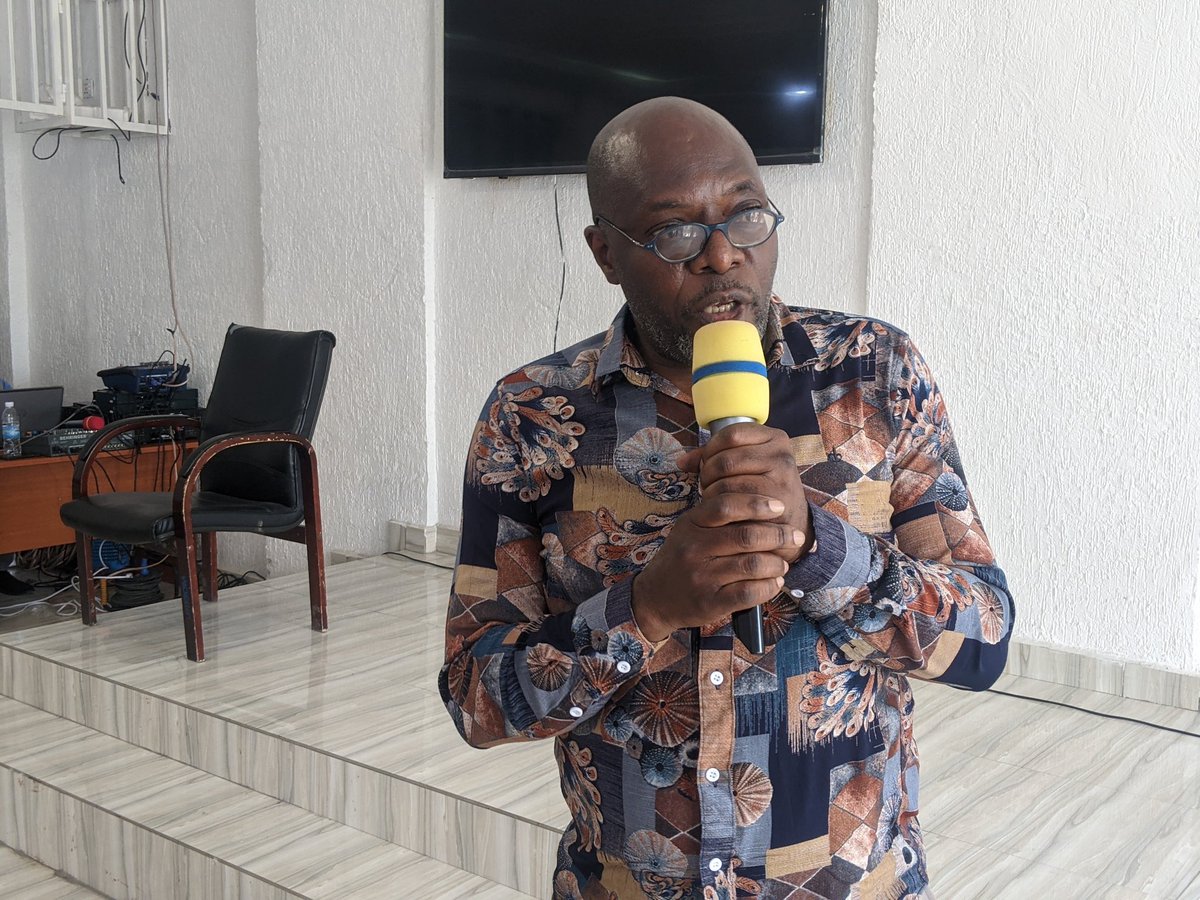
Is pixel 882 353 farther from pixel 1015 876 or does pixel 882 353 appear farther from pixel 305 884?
pixel 305 884

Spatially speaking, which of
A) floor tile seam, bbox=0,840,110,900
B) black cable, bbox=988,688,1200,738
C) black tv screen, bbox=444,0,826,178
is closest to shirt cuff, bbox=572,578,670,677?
black cable, bbox=988,688,1200,738

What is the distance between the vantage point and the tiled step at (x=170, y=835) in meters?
2.34

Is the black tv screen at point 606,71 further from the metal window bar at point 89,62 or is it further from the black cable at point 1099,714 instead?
Answer: the metal window bar at point 89,62

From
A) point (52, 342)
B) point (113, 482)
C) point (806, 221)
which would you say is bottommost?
point (113, 482)

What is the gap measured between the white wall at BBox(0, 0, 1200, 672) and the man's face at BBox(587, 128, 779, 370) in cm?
206

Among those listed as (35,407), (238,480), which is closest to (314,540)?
(238,480)

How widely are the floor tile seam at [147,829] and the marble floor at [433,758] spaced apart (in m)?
0.01

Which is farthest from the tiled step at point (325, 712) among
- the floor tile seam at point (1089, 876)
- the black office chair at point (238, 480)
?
the floor tile seam at point (1089, 876)

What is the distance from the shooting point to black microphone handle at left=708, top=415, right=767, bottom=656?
2.76ft

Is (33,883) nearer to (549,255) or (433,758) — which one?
(433,758)

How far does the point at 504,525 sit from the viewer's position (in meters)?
1.06

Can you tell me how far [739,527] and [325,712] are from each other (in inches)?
90.7

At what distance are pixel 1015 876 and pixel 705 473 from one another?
1612 mm

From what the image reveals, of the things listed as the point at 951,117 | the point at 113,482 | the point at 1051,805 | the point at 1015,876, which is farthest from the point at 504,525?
the point at 113,482
